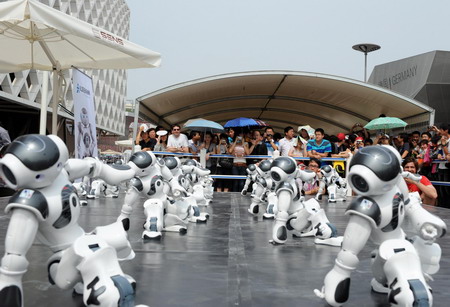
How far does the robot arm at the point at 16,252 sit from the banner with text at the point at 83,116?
4495mm

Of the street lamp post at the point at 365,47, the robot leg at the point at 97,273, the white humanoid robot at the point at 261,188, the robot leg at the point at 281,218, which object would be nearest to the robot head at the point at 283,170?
the robot leg at the point at 281,218

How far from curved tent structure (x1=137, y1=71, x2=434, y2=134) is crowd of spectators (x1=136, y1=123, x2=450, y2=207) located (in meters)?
2.11

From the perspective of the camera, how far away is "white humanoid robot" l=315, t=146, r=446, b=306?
2816mm

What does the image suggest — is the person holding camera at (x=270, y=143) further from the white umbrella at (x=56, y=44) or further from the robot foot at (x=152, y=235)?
the robot foot at (x=152, y=235)

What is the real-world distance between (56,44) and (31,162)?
6.32m

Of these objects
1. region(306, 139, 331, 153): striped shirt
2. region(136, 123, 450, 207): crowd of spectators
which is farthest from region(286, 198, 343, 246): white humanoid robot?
region(306, 139, 331, 153): striped shirt

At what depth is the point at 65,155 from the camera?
2812 mm

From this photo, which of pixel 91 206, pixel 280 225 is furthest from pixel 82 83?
pixel 280 225

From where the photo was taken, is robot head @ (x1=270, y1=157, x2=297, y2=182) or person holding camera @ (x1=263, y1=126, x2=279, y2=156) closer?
robot head @ (x1=270, y1=157, x2=297, y2=182)

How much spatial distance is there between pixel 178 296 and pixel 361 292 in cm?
134

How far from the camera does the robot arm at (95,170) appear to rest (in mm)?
3107

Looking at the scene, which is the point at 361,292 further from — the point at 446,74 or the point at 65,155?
the point at 446,74

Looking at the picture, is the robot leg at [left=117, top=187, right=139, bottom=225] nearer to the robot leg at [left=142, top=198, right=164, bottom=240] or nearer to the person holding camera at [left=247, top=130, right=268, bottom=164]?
the robot leg at [left=142, top=198, right=164, bottom=240]

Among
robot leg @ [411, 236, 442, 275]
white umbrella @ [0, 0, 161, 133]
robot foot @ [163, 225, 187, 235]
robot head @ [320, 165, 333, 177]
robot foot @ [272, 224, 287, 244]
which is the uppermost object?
white umbrella @ [0, 0, 161, 133]
